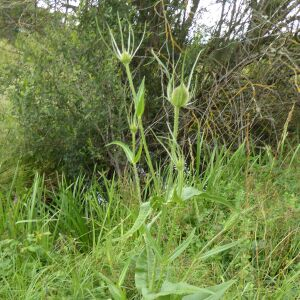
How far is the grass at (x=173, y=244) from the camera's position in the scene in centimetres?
Answer: 167

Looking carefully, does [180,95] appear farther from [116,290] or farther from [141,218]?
[116,290]

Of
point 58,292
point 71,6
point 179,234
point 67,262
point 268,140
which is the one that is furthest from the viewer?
point 268,140

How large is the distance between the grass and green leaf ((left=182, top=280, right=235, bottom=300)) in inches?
2.4

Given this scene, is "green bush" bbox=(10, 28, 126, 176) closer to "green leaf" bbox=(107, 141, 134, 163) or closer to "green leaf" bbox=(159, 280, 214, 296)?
"green leaf" bbox=(107, 141, 134, 163)

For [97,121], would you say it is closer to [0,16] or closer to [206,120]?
[206,120]

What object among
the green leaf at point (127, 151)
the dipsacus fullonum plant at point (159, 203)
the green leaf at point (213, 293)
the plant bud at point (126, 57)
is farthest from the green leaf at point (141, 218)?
the plant bud at point (126, 57)

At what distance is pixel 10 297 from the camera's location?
1.68m

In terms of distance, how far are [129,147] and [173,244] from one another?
1.16 meters

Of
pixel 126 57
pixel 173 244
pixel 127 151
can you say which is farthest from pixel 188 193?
pixel 173 244

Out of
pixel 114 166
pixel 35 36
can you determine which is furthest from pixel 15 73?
pixel 114 166

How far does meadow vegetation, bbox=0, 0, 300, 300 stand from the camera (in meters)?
1.91

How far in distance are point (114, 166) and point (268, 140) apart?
3.95ft

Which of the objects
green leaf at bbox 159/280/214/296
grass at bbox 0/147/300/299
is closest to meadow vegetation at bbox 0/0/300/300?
grass at bbox 0/147/300/299

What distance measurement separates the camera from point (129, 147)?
3.06 m
